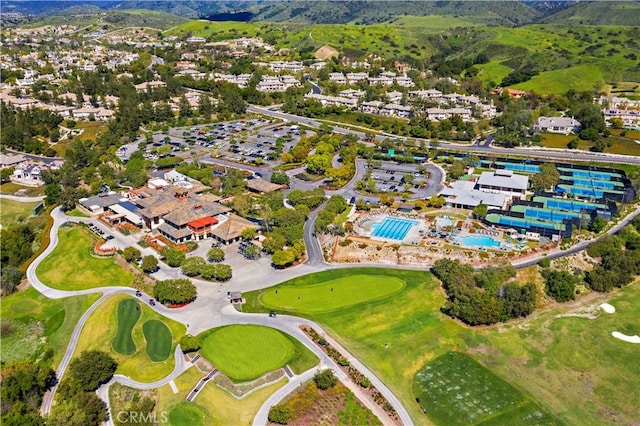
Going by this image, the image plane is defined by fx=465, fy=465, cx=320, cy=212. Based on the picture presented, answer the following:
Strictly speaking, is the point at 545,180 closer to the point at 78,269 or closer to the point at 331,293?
the point at 331,293

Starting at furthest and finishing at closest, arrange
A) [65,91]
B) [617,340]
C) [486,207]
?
[65,91], [486,207], [617,340]

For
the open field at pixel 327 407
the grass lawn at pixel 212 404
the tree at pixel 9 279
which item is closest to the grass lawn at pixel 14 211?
the tree at pixel 9 279

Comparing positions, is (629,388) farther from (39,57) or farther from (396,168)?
(39,57)

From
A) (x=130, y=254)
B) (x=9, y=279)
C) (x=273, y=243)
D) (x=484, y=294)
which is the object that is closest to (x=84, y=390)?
(x=130, y=254)

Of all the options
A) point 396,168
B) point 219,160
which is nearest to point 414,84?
point 396,168

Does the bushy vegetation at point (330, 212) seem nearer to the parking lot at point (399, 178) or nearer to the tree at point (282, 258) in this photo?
the tree at point (282, 258)

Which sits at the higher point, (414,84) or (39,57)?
(414,84)

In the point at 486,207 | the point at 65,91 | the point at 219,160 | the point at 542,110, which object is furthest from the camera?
the point at 65,91
